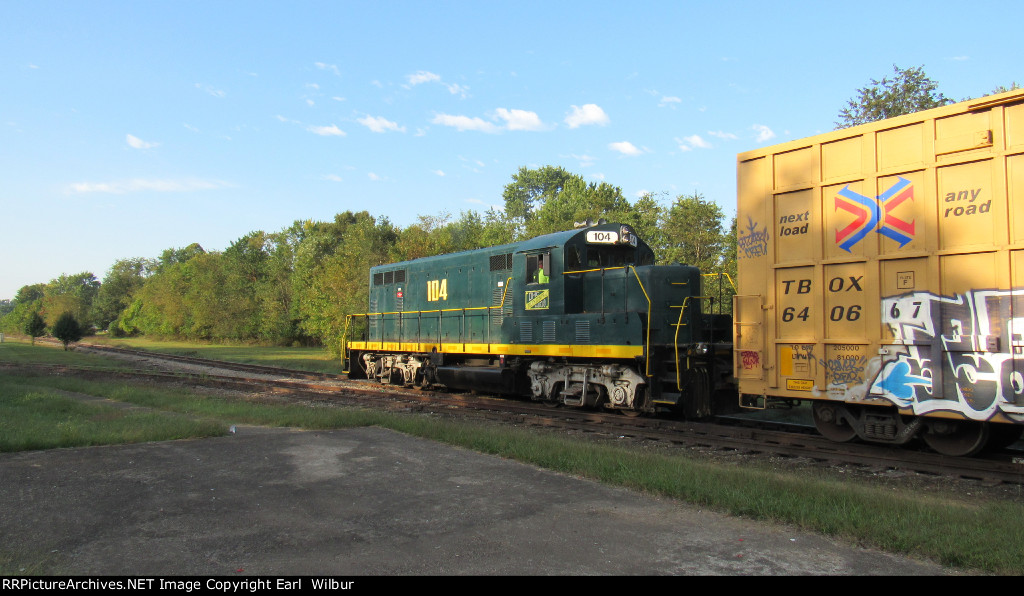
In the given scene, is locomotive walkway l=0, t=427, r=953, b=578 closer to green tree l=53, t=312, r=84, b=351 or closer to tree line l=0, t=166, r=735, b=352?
tree line l=0, t=166, r=735, b=352

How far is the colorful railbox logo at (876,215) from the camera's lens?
311 inches

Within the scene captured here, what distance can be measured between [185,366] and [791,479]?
98.4ft

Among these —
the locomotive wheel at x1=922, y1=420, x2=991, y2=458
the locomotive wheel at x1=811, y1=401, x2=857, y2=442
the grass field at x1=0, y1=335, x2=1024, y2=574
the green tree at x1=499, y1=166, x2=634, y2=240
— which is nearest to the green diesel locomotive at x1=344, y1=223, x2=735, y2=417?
the locomotive wheel at x1=811, y1=401, x2=857, y2=442

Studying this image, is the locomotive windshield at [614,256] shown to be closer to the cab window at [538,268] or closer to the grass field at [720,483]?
the cab window at [538,268]

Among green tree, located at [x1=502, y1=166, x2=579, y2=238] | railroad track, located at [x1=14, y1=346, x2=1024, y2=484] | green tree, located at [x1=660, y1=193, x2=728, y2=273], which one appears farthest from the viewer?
green tree, located at [x1=502, y1=166, x2=579, y2=238]

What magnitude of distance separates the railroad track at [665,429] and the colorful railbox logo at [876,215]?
285 cm

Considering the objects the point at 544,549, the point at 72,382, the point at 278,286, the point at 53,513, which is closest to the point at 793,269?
the point at 544,549

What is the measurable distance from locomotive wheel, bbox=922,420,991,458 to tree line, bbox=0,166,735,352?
12.8m

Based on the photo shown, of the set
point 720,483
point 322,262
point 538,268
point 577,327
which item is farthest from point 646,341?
point 322,262

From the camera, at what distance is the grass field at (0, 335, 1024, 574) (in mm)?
4707

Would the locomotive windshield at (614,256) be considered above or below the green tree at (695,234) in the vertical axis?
below

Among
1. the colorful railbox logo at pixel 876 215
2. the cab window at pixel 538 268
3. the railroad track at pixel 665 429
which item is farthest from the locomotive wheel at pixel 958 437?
the cab window at pixel 538 268

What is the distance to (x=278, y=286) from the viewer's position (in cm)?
5847

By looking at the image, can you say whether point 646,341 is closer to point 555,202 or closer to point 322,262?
point 322,262
